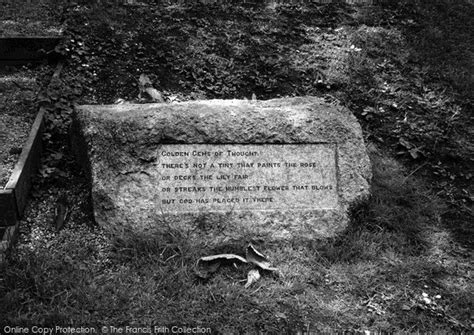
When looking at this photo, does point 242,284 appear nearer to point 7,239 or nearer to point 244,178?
point 244,178

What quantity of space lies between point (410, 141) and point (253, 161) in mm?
2306

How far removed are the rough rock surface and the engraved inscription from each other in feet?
0.19

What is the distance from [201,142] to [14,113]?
215cm

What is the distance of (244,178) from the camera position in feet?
13.9

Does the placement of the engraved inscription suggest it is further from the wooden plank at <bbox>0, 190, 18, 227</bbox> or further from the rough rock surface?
the wooden plank at <bbox>0, 190, 18, 227</bbox>

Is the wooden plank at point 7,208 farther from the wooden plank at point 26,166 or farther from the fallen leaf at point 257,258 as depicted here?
the fallen leaf at point 257,258

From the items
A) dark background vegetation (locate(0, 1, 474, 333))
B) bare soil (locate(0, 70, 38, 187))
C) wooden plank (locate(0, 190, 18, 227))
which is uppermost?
wooden plank (locate(0, 190, 18, 227))

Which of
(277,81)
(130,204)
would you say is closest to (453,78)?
(277,81)

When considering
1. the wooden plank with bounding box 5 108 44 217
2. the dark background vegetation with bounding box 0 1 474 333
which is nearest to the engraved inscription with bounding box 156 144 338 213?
the dark background vegetation with bounding box 0 1 474 333

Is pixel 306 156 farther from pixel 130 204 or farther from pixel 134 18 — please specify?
pixel 134 18

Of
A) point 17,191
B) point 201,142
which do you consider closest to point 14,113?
point 17,191

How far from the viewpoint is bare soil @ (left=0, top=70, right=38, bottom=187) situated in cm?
446

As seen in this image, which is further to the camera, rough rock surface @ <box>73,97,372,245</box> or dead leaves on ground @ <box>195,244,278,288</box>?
rough rock surface @ <box>73,97,372,245</box>

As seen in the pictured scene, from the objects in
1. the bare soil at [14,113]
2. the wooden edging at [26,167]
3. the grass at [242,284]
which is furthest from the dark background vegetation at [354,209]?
the bare soil at [14,113]
